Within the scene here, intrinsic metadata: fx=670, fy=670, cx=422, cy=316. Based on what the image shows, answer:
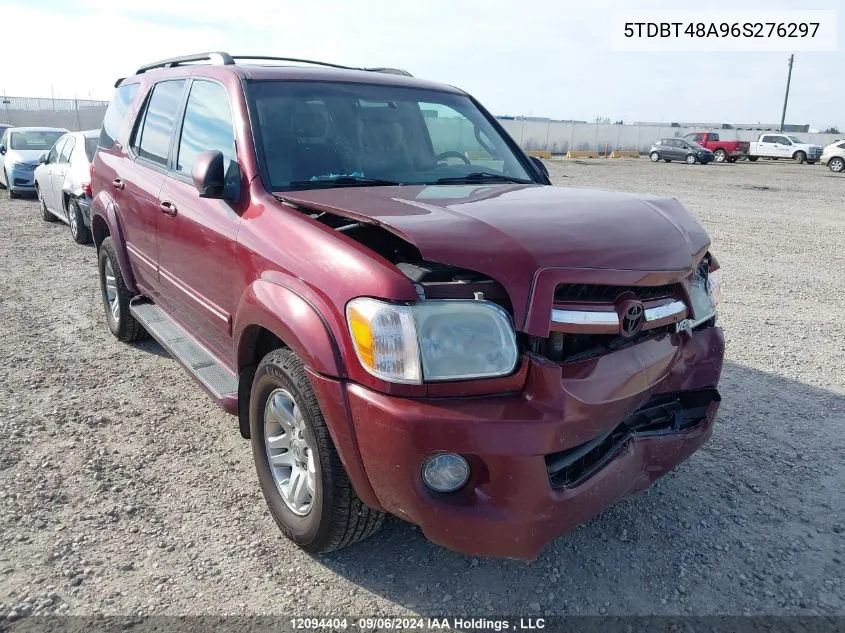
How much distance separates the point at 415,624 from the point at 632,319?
1382 millimetres

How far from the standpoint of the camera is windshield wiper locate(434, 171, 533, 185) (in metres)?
3.55

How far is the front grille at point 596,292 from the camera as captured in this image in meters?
2.38

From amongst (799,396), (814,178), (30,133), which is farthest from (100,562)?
(814,178)

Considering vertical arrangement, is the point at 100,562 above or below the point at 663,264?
below

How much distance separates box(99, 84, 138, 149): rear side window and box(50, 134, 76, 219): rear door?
5447mm

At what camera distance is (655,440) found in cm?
269

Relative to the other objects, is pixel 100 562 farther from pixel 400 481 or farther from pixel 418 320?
pixel 418 320

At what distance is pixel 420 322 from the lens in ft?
7.38

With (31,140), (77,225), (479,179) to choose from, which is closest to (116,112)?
(479,179)

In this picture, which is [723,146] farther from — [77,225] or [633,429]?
[633,429]

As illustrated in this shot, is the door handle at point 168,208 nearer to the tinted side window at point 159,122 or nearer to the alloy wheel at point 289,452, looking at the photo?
the tinted side window at point 159,122

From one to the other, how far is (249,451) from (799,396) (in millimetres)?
3589

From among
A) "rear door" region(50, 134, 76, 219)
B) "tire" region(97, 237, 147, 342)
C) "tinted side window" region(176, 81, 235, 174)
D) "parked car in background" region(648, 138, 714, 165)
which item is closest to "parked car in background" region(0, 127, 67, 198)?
"rear door" region(50, 134, 76, 219)

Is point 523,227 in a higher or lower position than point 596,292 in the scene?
higher
